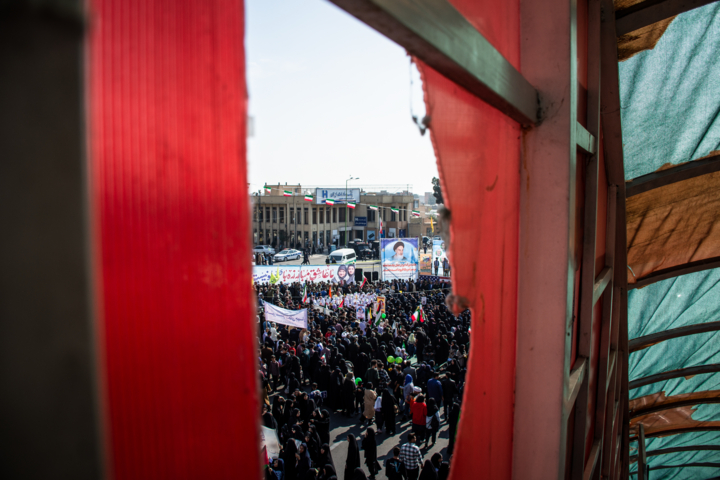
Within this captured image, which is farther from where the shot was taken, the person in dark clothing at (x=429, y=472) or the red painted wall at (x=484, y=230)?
the person in dark clothing at (x=429, y=472)

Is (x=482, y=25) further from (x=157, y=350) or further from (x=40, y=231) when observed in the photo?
(x=40, y=231)

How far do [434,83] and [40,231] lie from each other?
4.39ft

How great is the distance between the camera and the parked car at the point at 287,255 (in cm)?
3438

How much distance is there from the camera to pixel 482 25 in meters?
1.67

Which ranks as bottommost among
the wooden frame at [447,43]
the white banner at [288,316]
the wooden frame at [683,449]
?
the wooden frame at [683,449]

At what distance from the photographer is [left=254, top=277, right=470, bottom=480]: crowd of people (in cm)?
657

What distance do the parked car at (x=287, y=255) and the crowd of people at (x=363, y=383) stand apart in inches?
676

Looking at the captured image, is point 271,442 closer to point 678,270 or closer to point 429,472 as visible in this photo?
point 429,472

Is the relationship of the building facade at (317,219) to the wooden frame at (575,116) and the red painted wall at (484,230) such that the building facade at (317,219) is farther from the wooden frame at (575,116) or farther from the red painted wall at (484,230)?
the red painted wall at (484,230)

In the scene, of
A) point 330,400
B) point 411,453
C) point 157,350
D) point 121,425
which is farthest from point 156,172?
point 330,400

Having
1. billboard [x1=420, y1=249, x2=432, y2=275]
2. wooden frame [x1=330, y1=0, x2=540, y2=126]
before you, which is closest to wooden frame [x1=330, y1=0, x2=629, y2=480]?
wooden frame [x1=330, y1=0, x2=540, y2=126]

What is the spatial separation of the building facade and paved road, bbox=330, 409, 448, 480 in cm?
3021

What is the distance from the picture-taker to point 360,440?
27.7 feet

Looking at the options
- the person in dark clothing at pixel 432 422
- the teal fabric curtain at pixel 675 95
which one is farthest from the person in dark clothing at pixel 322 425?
the teal fabric curtain at pixel 675 95
